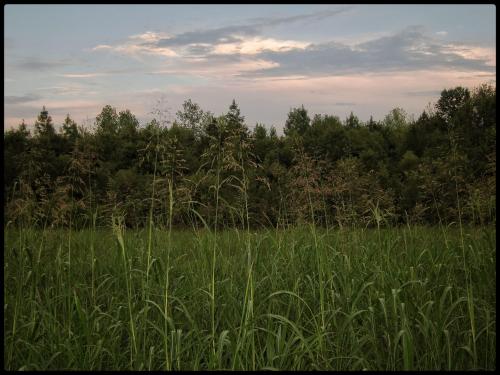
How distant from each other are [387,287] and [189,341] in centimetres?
169

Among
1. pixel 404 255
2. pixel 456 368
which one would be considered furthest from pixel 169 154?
pixel 404 255

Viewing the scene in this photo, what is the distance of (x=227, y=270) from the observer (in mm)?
4402

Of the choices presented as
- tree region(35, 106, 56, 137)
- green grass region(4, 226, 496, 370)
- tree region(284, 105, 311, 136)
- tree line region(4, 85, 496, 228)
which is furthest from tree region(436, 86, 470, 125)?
tree region(35, 106, 56, 137)

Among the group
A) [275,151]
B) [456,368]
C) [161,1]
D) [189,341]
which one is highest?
[161,1]

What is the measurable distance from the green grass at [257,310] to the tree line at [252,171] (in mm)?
433

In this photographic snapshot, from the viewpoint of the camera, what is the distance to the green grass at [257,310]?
3.02 metres

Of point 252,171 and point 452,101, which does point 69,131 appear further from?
point 452,101

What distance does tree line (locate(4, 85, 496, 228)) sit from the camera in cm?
411

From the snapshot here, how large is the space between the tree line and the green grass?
0.43 meters

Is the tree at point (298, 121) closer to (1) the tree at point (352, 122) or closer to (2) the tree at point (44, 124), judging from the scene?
(1) the tree at point (352, 122)

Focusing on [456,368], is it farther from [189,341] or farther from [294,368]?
[189,341]

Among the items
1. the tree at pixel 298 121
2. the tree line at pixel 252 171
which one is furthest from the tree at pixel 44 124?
the tree at pixel 298 121

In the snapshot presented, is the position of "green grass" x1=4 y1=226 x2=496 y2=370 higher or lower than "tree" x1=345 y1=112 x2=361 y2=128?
lower

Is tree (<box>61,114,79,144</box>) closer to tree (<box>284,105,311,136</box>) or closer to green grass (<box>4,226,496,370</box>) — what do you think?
green grass (<box>4,226,496,370</box>)
